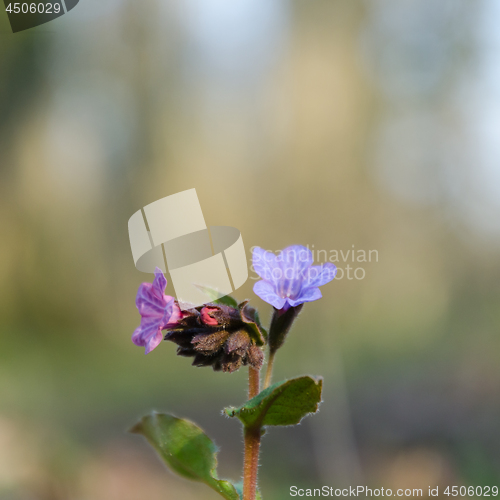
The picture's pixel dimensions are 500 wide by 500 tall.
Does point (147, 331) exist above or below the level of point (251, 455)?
above

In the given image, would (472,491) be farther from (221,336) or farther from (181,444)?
(221,336)

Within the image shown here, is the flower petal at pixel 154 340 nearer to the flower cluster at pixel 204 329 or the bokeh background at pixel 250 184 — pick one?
the flower cluster at pixel 204 329

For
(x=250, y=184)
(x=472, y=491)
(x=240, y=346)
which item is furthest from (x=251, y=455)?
(x=250, y=184)

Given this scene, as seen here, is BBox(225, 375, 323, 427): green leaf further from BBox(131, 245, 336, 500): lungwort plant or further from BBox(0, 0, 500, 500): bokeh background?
BBox(0, 0, 500, 500): bokeh background

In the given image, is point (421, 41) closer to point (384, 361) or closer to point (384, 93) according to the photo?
point (384, 93)

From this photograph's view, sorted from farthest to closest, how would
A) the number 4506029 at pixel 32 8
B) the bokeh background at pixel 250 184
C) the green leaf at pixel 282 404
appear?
the bokeh background at pixel 250 184
the number 4506029 at pixel 32 8
the green leaf at pixel 282 404

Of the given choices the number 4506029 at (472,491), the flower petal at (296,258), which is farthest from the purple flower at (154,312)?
the number 4506029 at (472,491)
